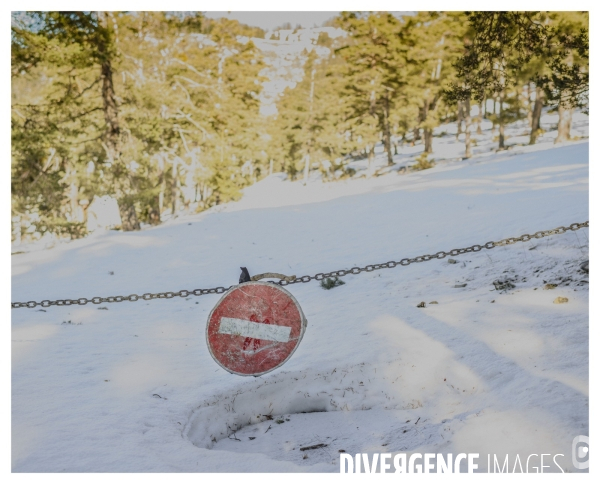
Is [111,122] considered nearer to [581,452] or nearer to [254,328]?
[254,328]

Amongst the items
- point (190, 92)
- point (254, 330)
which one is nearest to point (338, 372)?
point (254, 330)

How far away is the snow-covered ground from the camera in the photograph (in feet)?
11.3

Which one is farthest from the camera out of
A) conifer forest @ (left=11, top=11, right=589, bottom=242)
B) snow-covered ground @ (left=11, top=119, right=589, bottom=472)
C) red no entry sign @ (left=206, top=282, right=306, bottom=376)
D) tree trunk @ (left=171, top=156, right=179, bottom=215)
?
tree trunk @ (left=171, top=156, right=179, bottom=215)

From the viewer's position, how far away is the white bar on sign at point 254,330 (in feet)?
12.8

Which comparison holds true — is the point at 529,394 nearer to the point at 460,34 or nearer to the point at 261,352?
the point at 261,352

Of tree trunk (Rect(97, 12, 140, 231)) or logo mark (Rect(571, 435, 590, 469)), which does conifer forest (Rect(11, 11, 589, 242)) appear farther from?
logo mark (Rect(571, 435, 590, 469))

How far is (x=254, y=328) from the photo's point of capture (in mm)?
3924

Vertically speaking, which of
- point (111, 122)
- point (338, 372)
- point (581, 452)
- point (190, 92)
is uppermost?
point (190, 92)

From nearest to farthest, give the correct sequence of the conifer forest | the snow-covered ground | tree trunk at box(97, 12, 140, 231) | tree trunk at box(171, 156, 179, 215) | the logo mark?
the logo mark
the snow-covered ground
the conifer forest
tree trunk at box(97, 12, 140, 231)
tree trunk at box(171, 156, 179, 215)

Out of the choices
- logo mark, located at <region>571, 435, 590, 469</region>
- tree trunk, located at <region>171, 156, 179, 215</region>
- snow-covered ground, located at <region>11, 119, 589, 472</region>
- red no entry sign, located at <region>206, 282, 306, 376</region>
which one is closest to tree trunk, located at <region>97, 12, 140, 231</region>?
snow-covered ground, located at <region>11, 119, 589, 472</region>

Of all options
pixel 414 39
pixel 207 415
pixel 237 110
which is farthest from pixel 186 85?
pixel 207 415

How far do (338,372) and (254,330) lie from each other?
4.39ft

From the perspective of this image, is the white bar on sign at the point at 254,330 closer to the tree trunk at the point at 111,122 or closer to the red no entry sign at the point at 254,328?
the red no entry sign at the point at 254,328
